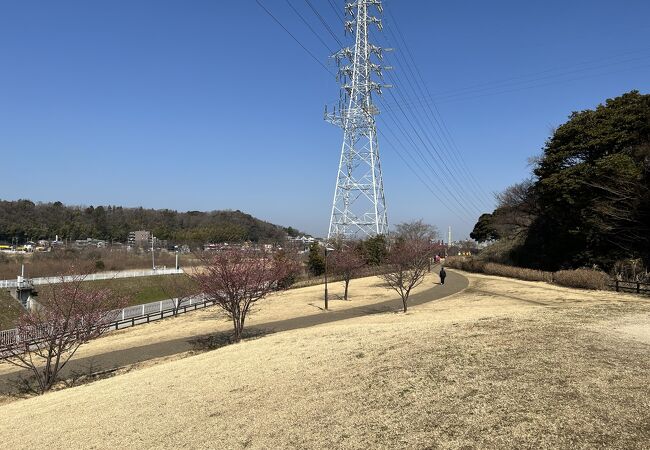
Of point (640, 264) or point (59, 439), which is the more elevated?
point (640, 264)

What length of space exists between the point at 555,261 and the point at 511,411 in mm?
32286

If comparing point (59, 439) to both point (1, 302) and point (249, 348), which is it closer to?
point (249, 348)

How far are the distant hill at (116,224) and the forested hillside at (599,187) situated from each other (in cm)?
6976

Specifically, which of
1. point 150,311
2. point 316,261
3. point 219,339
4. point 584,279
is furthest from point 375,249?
point 219,339

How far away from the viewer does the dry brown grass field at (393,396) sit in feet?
18.7

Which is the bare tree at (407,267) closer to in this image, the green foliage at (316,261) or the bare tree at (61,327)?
the bare tree at (61,327)

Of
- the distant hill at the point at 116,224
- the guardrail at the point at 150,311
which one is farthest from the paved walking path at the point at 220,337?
the distant hill at the point at 116,224

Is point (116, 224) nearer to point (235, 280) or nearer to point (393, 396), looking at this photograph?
point (235, 280)

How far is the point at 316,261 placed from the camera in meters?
51.7

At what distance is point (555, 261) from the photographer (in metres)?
34.6

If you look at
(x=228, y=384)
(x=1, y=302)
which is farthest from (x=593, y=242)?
(x=1, y=302)

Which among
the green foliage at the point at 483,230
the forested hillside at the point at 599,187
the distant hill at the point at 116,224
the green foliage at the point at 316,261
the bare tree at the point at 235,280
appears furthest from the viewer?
the distant hill at the point at 116,224

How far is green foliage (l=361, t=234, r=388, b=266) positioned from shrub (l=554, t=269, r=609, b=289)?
78.0ft

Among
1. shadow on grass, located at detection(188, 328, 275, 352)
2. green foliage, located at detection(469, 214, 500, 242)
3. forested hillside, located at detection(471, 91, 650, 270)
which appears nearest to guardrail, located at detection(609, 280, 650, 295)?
forested hillside, located at detection(471, 91, 650, 270)
